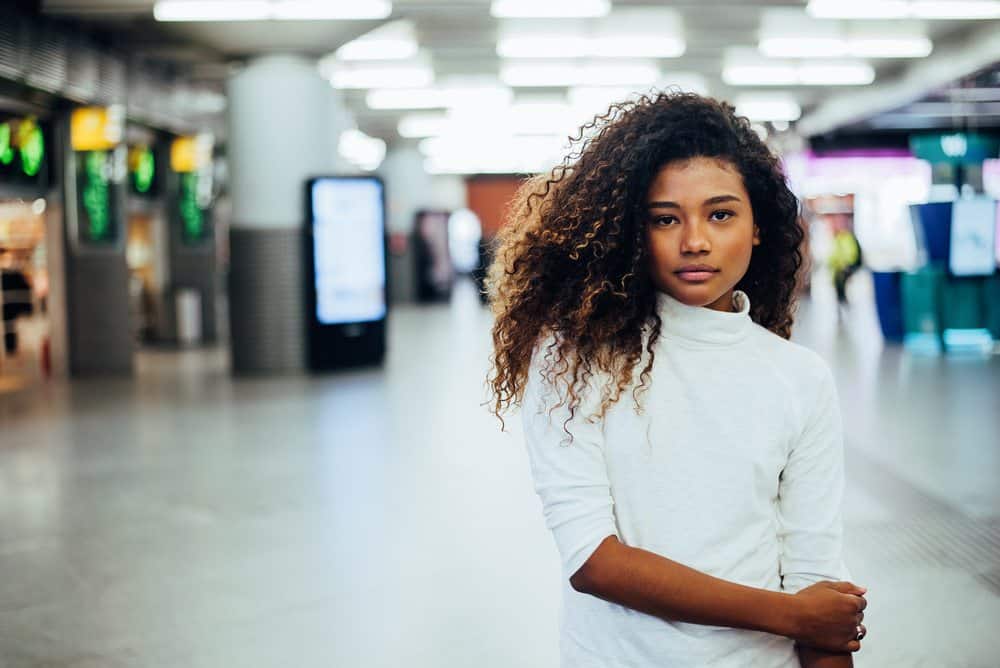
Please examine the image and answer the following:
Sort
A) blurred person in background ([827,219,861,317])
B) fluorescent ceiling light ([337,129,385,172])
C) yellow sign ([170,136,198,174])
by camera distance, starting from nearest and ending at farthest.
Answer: yellow sign ([170,136,198,174]), blurred person in background ([827,219,861,317]), fluorescent ceiling light ([337,129,385,172])

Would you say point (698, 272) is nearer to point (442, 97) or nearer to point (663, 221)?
point (663, 221)

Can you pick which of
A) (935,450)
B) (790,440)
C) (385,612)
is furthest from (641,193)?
(935,450)

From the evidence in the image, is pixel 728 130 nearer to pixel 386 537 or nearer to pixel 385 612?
pixel 385 612

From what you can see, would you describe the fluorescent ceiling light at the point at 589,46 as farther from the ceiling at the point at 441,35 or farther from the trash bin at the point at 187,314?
the trash bin at the point at 187,314

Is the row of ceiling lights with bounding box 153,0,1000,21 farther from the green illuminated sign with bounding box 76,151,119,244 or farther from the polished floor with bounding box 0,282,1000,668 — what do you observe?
the polished floor with bounding box 0,282,1000,668

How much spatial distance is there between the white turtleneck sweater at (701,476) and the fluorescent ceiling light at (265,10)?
8.89 meters

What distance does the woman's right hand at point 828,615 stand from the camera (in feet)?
4.41

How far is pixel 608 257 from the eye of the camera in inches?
56.8

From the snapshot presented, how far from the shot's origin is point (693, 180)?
142cm

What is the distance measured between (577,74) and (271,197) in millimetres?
5757

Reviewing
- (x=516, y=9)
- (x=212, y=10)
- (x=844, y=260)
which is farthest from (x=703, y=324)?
(x=844, y=260)

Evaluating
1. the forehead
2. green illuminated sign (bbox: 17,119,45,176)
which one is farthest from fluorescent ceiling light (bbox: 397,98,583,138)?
the forehead

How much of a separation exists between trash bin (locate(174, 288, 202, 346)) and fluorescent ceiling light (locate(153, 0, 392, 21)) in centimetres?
647

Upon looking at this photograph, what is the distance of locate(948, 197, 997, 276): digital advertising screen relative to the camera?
11773 millimetres
